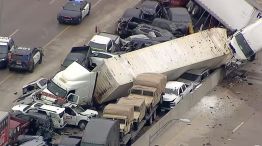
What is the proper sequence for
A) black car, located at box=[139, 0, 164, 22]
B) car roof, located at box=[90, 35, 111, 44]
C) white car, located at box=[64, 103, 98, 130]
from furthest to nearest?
1. black car, located at box=[139, 0, 164, 22]
2. car roof, located at box=[90, 35, 111, 44]
3. white car, located at box=[64, 103, 98, 130]

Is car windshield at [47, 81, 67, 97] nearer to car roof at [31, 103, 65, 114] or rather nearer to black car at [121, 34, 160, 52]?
car roof at [31, 103, 65, 114]

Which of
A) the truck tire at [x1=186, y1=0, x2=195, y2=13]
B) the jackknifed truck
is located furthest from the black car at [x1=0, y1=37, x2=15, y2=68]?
the truck tire at [x1=186, y1=0, x2=195, y2=13]

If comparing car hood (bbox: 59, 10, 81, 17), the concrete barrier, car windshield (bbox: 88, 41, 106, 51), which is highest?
car hood (bbox: 59, 10, 81, 17)

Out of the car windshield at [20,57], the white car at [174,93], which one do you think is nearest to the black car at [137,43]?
the white car at [174,93]

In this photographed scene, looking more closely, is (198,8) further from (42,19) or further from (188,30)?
(42,19)

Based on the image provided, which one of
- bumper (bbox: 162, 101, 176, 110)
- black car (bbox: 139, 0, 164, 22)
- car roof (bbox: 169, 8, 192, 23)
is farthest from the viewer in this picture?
black car (bbox: 139, 0, 164, 22)

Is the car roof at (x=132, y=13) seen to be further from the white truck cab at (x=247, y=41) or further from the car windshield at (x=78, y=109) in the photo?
the car windshield at (x=78, y=109)

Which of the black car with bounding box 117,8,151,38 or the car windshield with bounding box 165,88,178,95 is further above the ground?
the black car with bounding box 117,8,151,38
